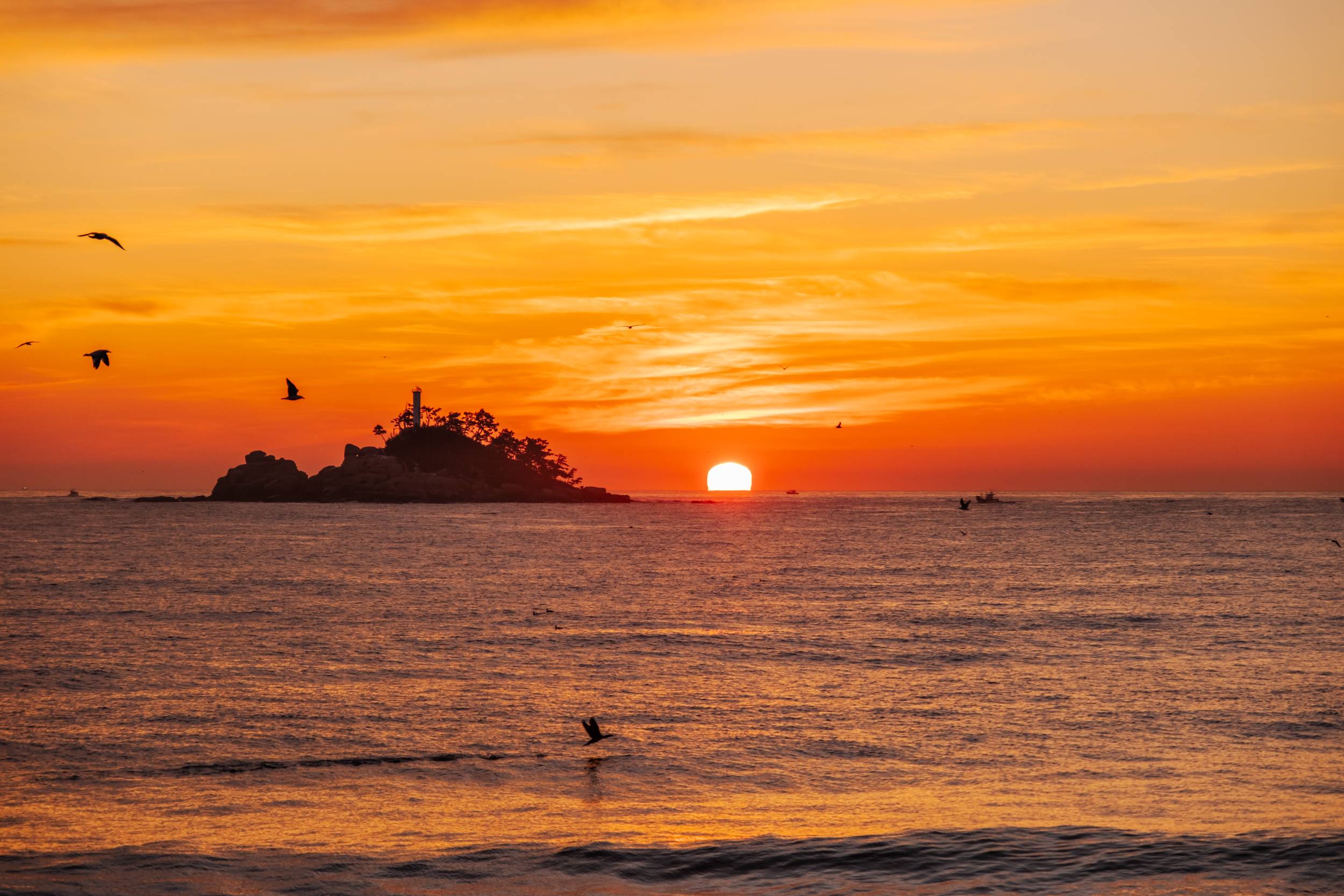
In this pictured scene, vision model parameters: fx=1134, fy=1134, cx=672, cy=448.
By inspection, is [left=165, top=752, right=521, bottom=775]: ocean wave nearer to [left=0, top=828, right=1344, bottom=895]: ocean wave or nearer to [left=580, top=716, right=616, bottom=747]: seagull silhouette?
[left=580, top=716, right=616, bottom=747]: seagull silhouette

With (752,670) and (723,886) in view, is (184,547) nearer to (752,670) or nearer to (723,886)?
(752,670)

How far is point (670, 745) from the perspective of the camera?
2827 cm

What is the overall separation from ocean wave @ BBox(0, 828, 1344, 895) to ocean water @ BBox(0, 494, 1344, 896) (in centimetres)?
7

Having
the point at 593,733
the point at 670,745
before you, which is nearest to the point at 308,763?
the point at 593,733

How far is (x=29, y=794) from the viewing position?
23.3 meters

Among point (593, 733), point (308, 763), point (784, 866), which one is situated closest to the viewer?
point (784, 866)

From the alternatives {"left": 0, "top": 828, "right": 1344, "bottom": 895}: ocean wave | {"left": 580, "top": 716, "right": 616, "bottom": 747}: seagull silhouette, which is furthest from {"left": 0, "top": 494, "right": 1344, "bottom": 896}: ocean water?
{"left": 580, "top": 716, "right": 616, "bottom": 747}: seagull silhouette

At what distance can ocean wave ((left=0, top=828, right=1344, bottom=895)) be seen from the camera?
59.3ft

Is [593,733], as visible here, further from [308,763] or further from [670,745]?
[308,763]

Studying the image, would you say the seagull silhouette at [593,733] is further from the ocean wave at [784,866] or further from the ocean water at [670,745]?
the ocean wave at [784,866]

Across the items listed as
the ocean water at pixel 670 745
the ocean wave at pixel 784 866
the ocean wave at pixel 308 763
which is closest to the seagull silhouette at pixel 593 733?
the ocean water at pixel 670 745

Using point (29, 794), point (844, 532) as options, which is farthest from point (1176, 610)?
point (844, 532)

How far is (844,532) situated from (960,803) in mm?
148376

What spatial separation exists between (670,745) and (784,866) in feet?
30.8
